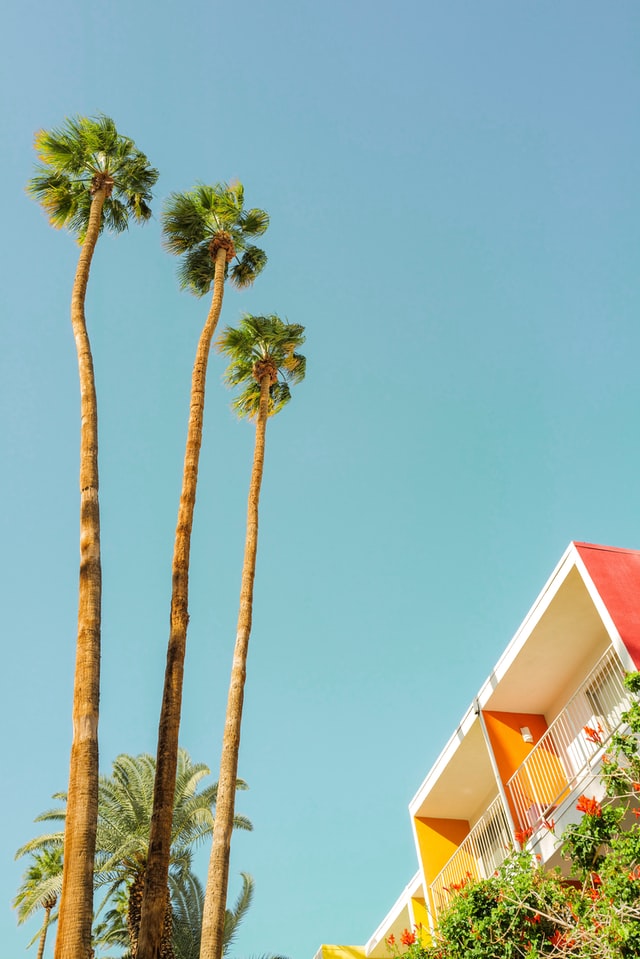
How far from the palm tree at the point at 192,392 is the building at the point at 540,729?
16.4ft

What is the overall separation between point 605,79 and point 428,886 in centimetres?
1833

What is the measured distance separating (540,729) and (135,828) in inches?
424

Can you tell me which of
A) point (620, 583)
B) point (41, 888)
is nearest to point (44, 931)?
point (41, 888)

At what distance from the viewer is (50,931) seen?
99.1 feet

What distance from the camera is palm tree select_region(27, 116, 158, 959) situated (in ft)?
23.0

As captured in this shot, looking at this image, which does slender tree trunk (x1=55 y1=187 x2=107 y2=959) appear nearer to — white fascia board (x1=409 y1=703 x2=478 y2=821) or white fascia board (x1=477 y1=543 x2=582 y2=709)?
white fascia board (x1=477 y1=543 x2=582 y2=709)

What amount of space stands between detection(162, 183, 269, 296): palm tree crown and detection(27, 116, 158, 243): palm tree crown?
0.98 metres

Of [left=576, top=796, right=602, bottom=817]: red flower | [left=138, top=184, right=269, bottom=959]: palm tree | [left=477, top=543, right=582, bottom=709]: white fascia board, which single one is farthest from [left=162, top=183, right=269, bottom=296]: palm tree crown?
[left=576, top=796, right=602, bottom=817]: red flower

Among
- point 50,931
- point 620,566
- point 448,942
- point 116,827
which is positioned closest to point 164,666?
point 448,942

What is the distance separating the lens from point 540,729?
15141mm

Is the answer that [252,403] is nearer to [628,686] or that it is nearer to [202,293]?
[202,293]

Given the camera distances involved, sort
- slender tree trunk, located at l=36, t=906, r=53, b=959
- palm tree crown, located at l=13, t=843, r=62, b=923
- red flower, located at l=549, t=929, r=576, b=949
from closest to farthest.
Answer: red flower, located at l=549, t=929, r=576, b=949, palm tree crown, located at l=13, t=843, r=62, b=923, slender tree trunk, located at l=36, t=906, r=53, b=959

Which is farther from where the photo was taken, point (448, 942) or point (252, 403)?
point (252, 403)

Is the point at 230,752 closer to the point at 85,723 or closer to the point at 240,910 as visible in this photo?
the point at 85,723
